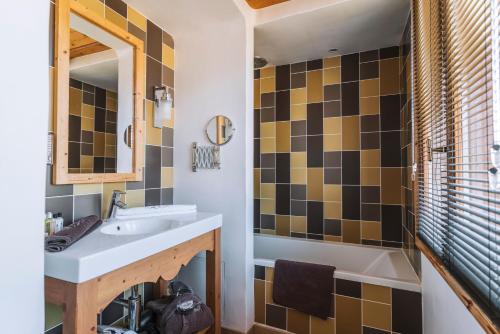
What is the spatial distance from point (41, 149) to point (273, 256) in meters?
2.27

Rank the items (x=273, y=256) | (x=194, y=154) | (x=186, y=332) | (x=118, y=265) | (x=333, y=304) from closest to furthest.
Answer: (x=118, y=265) → (x=186, y=332) → (x=333, y=304) → (x=194, y=154) → (x=273, y=256)

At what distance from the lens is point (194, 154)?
A: 7.28 ft

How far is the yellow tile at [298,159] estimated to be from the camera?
2793 millimetres

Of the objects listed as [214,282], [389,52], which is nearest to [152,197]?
[214,282]

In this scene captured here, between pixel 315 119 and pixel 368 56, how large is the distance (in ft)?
2.47

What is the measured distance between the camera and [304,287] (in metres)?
1.88

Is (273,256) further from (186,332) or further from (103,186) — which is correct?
(103,186)

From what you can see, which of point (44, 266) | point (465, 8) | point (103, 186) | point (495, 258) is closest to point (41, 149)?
point (44, 266)

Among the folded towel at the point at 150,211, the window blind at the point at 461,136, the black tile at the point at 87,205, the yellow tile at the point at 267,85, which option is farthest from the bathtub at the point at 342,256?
the yellow tile at the point at 267,85

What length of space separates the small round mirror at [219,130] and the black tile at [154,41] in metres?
0.68

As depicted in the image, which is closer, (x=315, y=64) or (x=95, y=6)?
(x=95, y=6)

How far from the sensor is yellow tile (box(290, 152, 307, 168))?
2.79 m

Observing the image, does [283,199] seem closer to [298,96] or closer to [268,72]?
[298,96]

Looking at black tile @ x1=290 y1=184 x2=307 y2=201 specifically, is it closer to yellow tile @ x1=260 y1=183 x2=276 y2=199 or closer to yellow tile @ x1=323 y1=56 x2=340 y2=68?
yellow tile @ x1=260 y1=183 x2=276 y2=199
